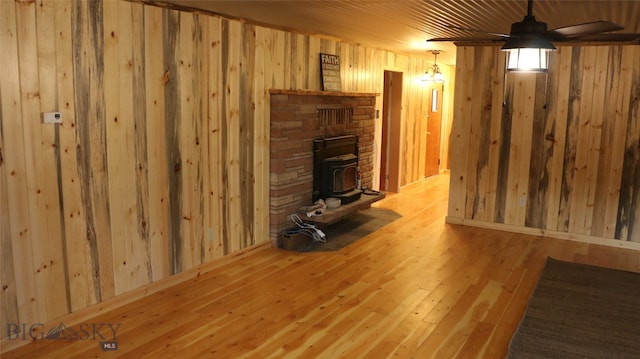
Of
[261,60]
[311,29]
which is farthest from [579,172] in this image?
[261,60]

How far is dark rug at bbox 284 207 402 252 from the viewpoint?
536 cm

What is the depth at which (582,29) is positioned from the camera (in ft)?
9.54

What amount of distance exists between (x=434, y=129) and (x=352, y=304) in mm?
6625

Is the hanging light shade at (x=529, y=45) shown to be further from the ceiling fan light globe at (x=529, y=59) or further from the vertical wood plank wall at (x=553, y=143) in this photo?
the vertical wood plank wall at (x=553, y=143)

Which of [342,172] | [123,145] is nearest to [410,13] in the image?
[342,172]

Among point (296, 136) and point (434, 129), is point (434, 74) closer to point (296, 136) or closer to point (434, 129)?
point (434, 129)

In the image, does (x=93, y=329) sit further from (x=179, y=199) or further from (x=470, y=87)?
(x=470, y=87)

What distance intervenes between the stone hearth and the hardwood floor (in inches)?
21.1

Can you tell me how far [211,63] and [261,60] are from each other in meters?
0.71

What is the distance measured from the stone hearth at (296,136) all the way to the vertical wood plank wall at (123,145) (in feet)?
0.47

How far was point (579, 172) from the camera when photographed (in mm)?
5828

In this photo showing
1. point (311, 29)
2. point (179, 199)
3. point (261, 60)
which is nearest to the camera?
point (179, 199)

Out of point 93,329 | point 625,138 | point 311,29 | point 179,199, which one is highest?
point 311,29

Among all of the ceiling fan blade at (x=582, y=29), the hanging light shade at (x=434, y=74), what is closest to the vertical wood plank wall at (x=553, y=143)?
the hanging light shade at (x=434, y=74)
